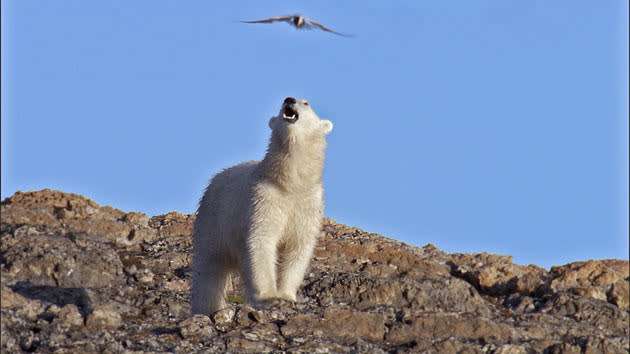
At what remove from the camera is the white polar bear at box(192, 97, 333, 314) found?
50.6 feet

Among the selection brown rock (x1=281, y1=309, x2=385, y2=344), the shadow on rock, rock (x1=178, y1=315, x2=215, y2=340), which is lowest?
rock (x1=178, y1=315, x2=215, y2=340)

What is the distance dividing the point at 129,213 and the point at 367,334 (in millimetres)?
9960

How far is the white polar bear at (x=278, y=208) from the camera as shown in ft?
50.6

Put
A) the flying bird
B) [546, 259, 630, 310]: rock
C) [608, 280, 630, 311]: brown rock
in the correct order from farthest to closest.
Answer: [546, 259, 630, 310]: rock → [608, 280, 630, 311]: brown rock → the flying bird

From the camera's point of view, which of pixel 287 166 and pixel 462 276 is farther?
pixel 462 276

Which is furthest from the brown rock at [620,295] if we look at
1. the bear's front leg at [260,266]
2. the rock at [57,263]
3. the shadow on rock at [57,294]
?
the shadow on rock at [57,294]

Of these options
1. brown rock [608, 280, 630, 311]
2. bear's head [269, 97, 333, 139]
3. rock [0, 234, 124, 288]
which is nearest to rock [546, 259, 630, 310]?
brown rock [608, 280, 630, 311]

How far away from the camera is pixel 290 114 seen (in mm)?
15500

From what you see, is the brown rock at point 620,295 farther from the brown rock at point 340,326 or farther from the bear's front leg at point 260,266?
the bear's front leg at point 260,266

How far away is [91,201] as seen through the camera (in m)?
23.5

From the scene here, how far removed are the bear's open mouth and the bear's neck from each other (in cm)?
33

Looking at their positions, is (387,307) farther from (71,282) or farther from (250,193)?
(71,282)

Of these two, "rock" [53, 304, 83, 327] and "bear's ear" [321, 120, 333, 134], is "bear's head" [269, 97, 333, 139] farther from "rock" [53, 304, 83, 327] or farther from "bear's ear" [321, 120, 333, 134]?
"rock" [53, 304, 83, 327]

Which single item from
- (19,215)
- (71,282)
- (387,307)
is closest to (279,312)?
(387,307)
